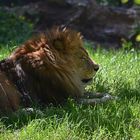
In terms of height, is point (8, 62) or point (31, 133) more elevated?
point (8, 62)

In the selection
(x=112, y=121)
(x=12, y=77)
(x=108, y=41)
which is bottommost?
(x=108, y=41)

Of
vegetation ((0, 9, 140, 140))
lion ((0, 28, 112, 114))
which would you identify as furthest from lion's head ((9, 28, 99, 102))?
vegetation ((0, 9, 140, 140))

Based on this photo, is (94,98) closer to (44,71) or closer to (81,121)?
(44,71)

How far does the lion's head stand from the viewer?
214 inches

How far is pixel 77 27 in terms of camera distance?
12953 millimetres

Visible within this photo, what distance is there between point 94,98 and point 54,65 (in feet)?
2.27

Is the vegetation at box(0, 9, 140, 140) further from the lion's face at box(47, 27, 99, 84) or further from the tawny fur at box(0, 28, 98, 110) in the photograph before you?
the lion's face at box(47, 27, 99, 84)

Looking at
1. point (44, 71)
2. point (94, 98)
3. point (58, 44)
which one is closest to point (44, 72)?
point (44, 71)

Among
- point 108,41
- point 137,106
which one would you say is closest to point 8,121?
point 137,106

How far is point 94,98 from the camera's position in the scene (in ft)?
19.5

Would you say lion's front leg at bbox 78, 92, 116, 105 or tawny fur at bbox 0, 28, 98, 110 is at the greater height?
tawny fur at bbox 0, 28, 98, 110

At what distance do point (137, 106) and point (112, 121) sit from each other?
1.65 feet

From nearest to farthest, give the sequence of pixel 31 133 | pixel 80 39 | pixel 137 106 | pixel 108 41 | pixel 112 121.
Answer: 1. pixel 31 133
2. pixel 112 121
3. pixel 137 106
4. pixel 80 39
5. pixel 108 41

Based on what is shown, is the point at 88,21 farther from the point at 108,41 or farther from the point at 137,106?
the point at 137,106
